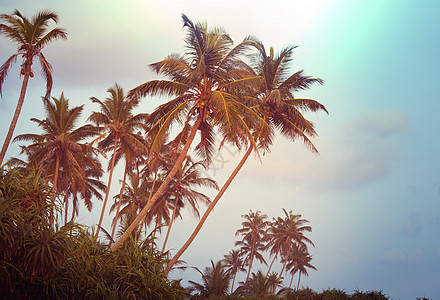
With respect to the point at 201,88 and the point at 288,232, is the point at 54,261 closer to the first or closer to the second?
the point at 201,88

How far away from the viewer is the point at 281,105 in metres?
22.0

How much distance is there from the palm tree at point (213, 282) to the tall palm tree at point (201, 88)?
15.5 m

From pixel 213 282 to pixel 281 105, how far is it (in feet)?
55.0

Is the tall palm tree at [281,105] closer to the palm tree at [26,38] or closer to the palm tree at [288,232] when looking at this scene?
the palm tree at [26,38]

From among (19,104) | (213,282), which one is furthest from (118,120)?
(213,282)

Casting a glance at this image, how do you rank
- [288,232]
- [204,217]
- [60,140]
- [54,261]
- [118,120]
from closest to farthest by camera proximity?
[54,261], [204,217], [60,140], [118,120], [288,232]

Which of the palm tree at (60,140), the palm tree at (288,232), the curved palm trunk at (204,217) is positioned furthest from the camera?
the palm tree at (288,232)

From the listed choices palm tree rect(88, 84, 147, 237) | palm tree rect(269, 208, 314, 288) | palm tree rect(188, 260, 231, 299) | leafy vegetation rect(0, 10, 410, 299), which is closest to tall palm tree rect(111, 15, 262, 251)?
leafy vegetation rect(0, 10, 410, 299)

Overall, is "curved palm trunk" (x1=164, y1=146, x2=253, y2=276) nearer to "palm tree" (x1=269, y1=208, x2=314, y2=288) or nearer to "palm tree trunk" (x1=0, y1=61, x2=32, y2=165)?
"palm tree trunk" (x1=0, y1=61, x2=32, y2=165)

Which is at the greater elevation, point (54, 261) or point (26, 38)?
point (26, 38)

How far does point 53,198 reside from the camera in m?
12.2

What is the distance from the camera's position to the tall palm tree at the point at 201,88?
59.9 ft

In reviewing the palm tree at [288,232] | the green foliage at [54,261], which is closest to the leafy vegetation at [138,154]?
the green foliage at [54,261]

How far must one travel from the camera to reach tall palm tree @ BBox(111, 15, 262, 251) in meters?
18.3
